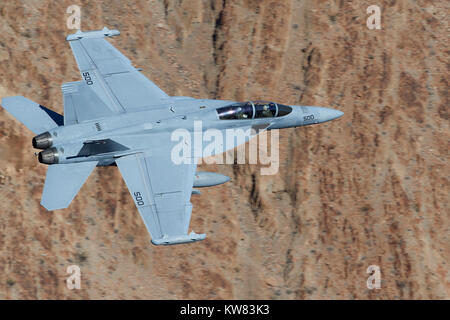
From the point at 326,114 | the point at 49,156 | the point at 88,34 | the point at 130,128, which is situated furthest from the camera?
the point at 326,114

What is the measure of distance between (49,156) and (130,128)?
306cm

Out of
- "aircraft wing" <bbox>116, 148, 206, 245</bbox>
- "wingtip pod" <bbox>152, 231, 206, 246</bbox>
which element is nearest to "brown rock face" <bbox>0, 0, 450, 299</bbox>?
"aircraft wing" <bbox>116, 148, 206, 245</bbox>

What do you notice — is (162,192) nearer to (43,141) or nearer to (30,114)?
(43,141)

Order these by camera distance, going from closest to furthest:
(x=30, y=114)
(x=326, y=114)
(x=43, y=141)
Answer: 1. (x=43, y=141)
2. (x=30, y=114)
3. (x=326, y=114)

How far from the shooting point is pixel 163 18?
115 feet

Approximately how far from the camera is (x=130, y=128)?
85.1 feet

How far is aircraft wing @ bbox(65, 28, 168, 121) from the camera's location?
87.9 ft

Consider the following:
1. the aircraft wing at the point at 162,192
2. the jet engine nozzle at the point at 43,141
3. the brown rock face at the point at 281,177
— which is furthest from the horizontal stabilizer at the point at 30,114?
the brown rock face at the point at 281,177

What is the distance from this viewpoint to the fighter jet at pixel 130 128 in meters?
25.0

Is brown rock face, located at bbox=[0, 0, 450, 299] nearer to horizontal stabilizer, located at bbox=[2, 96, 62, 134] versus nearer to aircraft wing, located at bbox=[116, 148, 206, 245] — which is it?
horizontal stabilizer, located at bbox=[2, 96, 62, 134]

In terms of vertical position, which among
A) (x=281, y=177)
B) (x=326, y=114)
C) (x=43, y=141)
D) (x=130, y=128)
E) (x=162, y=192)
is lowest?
(x=281, y=177)

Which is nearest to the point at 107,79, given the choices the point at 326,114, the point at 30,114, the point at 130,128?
the point at 130,128

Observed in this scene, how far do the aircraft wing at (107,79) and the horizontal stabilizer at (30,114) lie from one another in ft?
3.48
